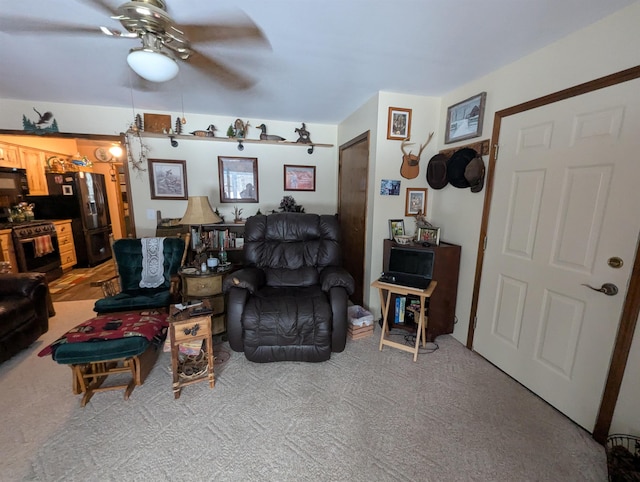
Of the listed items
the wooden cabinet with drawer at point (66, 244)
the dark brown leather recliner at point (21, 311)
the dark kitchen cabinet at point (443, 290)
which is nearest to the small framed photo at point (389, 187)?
the dark kitchen cabinet at point (443, 290)

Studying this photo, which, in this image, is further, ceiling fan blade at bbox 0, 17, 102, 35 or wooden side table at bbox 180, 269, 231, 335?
wooden side table at bbox 180, 269, 231, 335

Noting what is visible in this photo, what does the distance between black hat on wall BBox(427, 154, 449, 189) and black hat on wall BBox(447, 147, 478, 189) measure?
130mm

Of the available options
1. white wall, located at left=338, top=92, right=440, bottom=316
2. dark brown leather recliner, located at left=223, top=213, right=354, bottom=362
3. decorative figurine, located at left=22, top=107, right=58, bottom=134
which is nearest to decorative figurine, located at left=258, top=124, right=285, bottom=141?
white wall, located at left=338, top=92, right=440, bottom=316

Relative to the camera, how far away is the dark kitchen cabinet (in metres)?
2.41

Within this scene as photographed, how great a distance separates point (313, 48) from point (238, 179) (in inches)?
87.3

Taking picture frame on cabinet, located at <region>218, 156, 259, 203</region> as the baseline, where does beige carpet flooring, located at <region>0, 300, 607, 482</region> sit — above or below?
below

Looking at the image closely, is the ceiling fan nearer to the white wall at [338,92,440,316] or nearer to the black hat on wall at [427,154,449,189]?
the white wall at [338,92,440,316]

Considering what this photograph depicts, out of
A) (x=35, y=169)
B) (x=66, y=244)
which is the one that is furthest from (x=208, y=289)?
(x=35, y=169)

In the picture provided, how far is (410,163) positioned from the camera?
8.84ft

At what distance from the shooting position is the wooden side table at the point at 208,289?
2428 mm

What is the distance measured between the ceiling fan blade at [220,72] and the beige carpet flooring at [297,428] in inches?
95.9

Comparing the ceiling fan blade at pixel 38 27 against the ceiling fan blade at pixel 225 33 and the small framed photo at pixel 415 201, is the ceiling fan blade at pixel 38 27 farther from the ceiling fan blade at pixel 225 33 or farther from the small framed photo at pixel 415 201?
the small framed photo at pixel 415 201

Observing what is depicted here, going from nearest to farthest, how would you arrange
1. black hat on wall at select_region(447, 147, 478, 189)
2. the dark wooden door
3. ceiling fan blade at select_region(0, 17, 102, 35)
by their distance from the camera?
ceiling fan blade at select_region(0, 17, 102, 35) < black hat on wall at select_region(447, 147, 478, 189) < the dark wooden door

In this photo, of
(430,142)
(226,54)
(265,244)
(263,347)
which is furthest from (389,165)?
(263,347)
